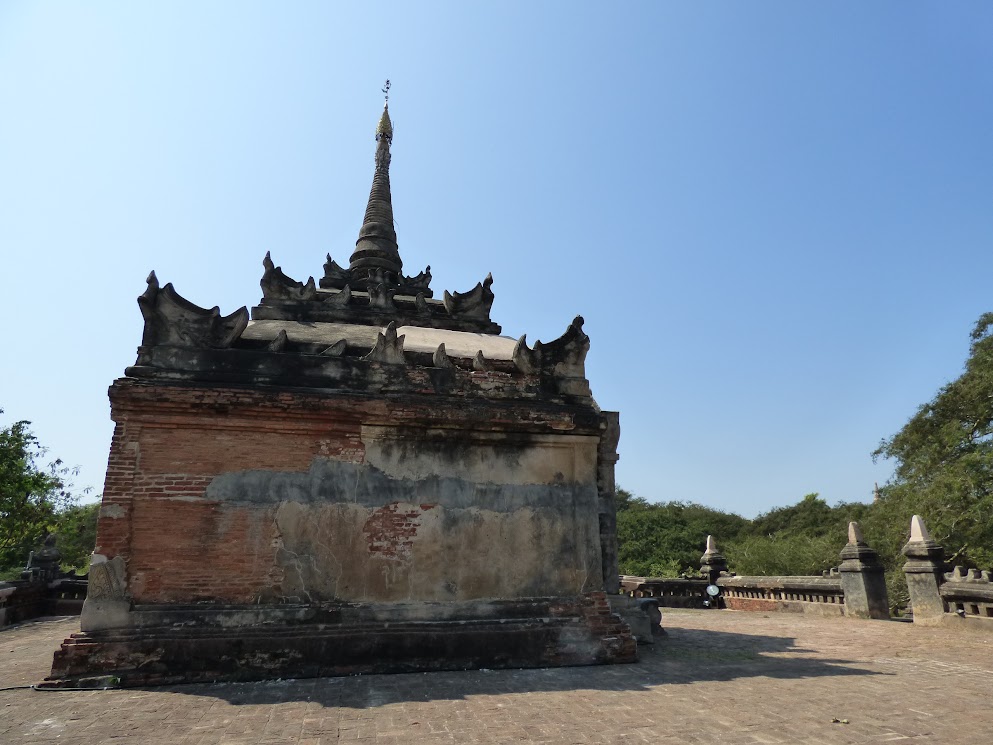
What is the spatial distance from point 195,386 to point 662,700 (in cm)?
709

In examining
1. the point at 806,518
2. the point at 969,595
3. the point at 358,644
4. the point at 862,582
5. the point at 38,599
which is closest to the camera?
the point at 358,644

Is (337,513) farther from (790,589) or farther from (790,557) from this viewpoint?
(790,557)

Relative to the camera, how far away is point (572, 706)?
641cm

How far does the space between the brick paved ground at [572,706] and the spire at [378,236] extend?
Result: 13116 mm

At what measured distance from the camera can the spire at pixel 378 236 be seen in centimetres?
1991

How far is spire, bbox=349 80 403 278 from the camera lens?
65.3ft

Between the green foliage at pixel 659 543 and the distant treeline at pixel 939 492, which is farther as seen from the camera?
the green foliage at pixel 659 543

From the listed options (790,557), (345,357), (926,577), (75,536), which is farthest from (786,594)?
(75,536)

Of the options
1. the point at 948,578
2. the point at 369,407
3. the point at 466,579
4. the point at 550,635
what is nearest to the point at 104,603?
the point at 369,407

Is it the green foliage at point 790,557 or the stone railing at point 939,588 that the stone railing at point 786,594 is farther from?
the green foliage at point 790,557

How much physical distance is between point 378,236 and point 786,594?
16.2m

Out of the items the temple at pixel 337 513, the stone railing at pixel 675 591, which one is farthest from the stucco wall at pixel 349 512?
the stone railing at pixel 675 591

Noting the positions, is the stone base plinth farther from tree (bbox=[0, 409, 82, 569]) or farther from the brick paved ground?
tree (bbox=[0, 409, 82, 569])

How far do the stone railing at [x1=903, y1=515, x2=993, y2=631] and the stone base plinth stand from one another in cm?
736
